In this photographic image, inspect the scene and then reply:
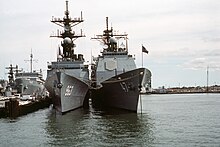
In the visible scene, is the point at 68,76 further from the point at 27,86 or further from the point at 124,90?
the point at 27,86

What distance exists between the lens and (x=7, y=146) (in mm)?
19828

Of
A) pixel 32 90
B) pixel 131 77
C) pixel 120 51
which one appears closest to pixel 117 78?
pixel 131 77

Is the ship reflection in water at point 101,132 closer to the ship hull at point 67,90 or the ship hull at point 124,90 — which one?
the ship hull at point 67,90

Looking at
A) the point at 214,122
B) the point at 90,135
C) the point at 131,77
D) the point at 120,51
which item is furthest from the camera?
the point at 120,51

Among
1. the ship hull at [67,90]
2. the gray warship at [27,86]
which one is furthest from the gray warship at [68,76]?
the gray warship at [27,86]

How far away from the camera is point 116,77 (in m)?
35.8

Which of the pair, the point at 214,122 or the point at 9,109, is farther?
the point at 9,109

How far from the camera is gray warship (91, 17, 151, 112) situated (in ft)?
111

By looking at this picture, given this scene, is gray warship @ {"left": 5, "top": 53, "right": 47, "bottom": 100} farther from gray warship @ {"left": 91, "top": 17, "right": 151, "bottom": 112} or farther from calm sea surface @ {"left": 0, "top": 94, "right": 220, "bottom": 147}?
calm sea surface @ {"left": 0, "top": 94, "right": 220, "bottom": 147}

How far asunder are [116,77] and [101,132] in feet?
41.0

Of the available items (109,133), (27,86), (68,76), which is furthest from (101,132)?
(27,86)

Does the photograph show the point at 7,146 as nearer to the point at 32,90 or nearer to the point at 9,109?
the point at 9,109

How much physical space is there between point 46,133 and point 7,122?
22.1 ft

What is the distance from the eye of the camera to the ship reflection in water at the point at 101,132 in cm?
2048
